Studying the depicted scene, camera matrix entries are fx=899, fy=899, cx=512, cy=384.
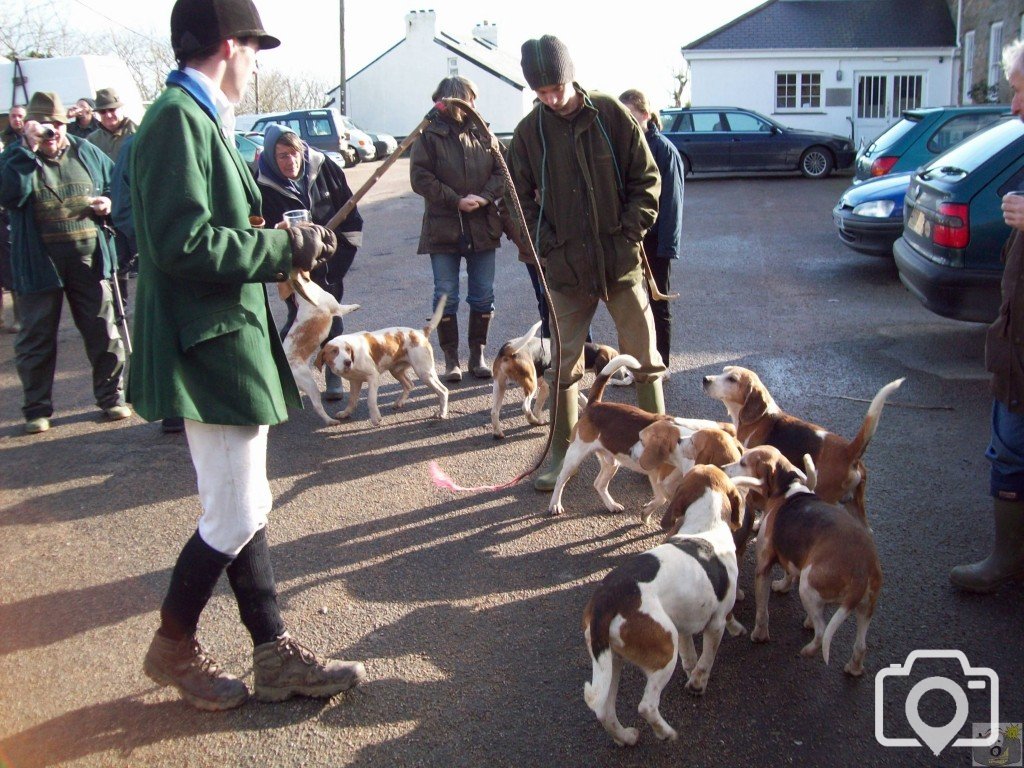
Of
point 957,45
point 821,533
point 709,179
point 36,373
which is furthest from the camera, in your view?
point 957,45

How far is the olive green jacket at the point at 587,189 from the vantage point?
183 inches

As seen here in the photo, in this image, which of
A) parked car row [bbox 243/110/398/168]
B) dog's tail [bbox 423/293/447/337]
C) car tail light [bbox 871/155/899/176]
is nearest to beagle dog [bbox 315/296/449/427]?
dog's tail [bbox 423/293/447/337]

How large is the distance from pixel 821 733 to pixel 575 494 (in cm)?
225

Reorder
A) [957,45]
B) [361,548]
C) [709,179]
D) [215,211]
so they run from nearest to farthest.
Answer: [215,211] < [361,548] < [709,179] < [957,45]

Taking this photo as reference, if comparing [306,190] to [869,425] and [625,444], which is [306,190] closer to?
[625,444]

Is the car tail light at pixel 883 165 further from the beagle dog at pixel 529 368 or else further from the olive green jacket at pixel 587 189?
the olive green jacket at pixel 587 189

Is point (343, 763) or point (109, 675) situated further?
point (109, 675)

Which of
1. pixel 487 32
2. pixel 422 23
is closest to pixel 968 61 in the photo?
pixel 422 23

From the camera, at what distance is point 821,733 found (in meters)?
3.01

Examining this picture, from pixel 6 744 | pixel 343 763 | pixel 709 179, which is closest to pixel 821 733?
pixel 343 763

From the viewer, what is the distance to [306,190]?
6410mm

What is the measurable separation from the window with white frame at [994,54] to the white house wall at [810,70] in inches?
126

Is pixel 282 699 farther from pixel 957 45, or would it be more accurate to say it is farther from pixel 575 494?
pixel 957 45

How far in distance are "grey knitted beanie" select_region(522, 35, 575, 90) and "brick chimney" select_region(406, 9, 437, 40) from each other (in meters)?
44.2
